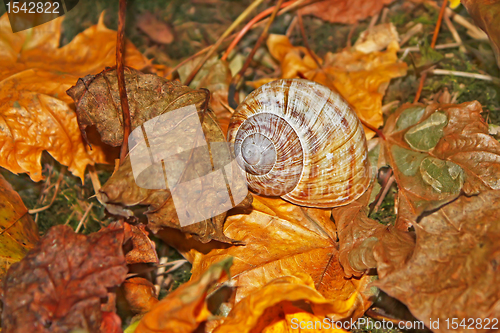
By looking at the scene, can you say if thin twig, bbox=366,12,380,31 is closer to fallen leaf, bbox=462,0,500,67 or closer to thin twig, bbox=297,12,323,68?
thin twig, bbox=297,12,323,68

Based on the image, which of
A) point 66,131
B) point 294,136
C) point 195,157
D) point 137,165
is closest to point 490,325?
point 294,136

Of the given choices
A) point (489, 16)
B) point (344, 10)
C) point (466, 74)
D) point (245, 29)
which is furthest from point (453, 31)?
point (245, 29)

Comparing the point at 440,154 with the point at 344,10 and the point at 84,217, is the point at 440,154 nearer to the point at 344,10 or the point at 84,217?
the point at 344,10

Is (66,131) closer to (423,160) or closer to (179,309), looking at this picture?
(179,309)

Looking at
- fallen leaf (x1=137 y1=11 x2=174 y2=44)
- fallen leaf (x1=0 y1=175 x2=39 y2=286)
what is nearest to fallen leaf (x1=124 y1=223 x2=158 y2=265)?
fallen leaf (x1=0 y1=175 x2=39 y2=286)

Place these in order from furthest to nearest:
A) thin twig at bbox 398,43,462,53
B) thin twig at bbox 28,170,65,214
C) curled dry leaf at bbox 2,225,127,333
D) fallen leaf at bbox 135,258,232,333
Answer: thin twig at bbox 398,43,462,53
thin twig at bbox 28,170,65,214
curled dry leaf at bbox 2,225,127,333
fallen leaf at bbox 135,258,232,333

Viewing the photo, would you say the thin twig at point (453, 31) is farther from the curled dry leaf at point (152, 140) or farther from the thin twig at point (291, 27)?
the curled dry leaf at point (152, 140)
